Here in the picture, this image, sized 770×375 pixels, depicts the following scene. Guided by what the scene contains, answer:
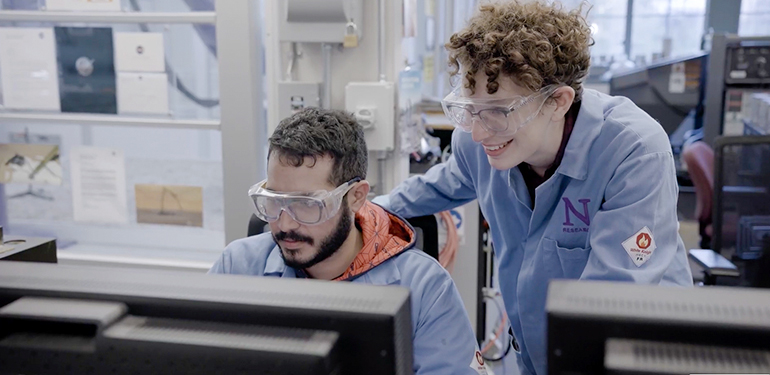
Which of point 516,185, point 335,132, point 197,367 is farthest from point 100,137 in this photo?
point 197,367

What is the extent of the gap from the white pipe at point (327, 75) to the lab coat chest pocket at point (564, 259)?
1.06 meters

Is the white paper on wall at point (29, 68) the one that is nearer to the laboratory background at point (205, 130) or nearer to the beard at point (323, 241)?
the laboratory background at point (205, 130)

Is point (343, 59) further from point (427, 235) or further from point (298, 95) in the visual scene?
point (427, 235)

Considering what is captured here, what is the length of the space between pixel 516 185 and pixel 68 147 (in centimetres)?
190

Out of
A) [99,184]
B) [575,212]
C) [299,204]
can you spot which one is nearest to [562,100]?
[575,212]

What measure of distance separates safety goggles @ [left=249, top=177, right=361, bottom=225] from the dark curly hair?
0.29 feet

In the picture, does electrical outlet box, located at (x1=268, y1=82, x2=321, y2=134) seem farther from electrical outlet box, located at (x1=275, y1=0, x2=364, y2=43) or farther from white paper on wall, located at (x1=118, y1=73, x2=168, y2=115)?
white paper on wall, located at (x1=118, y1=73, x2=168, y2=115)

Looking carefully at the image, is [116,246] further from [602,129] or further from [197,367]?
[197,367]

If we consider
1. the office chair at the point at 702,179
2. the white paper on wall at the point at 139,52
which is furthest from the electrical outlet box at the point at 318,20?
the office chair at the point at 702,179

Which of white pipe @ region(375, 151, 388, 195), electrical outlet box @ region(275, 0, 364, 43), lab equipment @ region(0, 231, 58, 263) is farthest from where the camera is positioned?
white pipe @ region(375, 151, 388, 195)

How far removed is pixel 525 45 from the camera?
1.31 metres

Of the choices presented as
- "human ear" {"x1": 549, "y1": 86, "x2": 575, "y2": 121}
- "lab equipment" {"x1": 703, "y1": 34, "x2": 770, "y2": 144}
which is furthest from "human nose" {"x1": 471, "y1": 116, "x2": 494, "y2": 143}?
"lab equipment" {"x1": 703, "y1": 34, "x2": 770, "y2": 144}

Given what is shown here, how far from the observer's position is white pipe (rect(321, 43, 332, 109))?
7.43 feet

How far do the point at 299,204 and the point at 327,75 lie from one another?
1.09m
